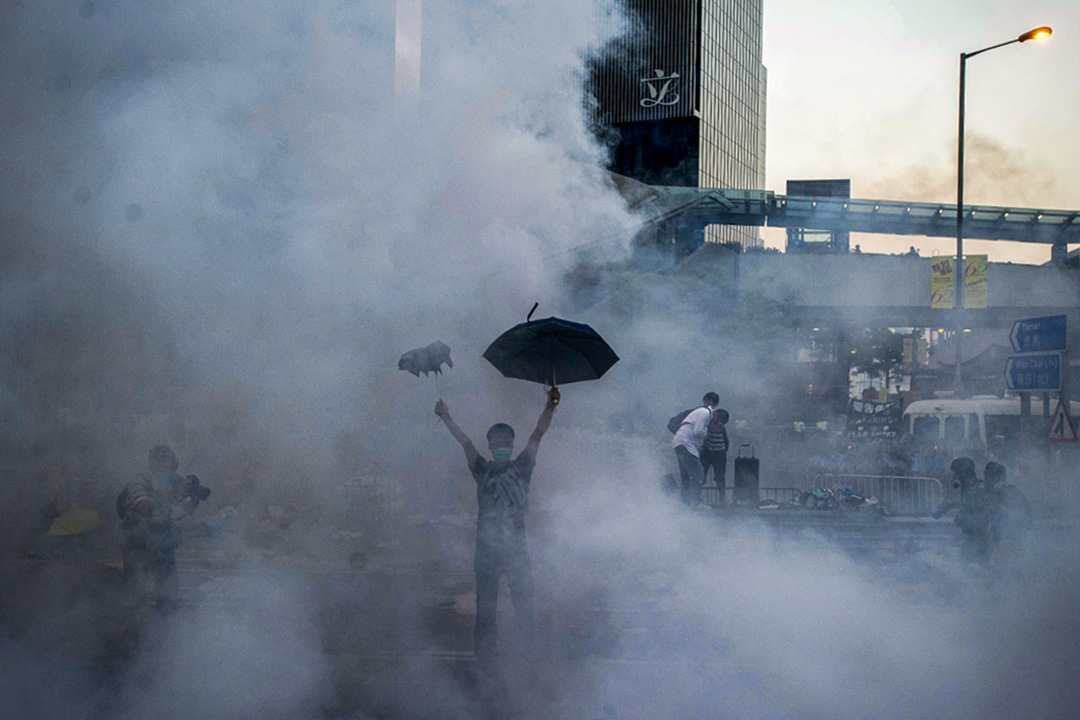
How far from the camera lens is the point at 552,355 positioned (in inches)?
172

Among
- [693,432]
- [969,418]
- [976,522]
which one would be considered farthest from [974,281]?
[976,522]

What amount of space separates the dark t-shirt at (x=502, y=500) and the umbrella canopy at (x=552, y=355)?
0.67 m

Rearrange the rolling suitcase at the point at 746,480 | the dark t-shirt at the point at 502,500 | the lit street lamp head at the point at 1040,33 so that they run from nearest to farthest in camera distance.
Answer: the dark t-shirt at the point at 502,500
the rolling suitcase at the point at 746,480
the lit street lamp head at the point at 1040,33

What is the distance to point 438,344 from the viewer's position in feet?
13.2

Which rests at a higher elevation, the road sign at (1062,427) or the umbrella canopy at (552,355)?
the umbrella canopy at (552,355)

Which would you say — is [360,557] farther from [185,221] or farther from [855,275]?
[855,275]

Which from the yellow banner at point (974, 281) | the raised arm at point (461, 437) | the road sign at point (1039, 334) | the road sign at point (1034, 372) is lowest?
the raised arm at point (461, 437)

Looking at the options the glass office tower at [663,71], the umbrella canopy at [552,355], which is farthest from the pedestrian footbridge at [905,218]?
the umbrella canopy at [552,355]

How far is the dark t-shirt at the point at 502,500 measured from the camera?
3693mm

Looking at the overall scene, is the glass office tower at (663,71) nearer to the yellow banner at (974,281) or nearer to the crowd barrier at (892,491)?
the crowd barrier at (892,491)

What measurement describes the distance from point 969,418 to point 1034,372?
4249 mm

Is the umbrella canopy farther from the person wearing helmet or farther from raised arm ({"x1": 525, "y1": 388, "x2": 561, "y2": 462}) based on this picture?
the person wearing helmet

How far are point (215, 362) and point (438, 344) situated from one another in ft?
10.2

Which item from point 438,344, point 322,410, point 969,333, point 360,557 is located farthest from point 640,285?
point 969,333
